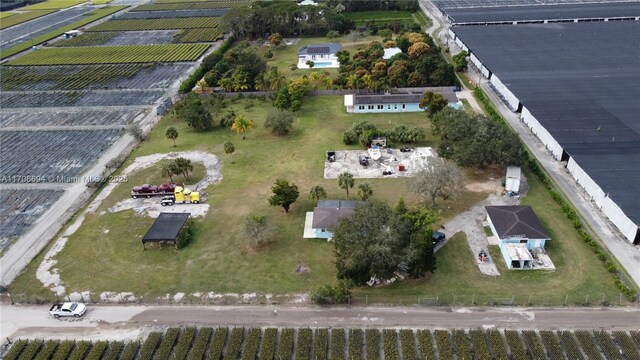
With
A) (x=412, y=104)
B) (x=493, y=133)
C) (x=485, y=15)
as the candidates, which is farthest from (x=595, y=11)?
(x=493, y=133)

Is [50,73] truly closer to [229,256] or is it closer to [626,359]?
[229,256]

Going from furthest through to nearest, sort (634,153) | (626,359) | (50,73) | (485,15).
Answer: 1. (485,15)
2. (50,73)
3. (634,153)
4. (626,359)

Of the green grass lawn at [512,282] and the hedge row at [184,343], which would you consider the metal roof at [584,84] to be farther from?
the hedge row at [184,343]

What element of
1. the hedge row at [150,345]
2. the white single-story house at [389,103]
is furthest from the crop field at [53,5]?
the hedge row at [150,345]

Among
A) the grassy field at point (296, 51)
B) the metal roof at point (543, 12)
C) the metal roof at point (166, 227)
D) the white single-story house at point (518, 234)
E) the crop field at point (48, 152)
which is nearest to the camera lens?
the white single-story house at point (518, 234)

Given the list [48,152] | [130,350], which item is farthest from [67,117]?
[130,350]

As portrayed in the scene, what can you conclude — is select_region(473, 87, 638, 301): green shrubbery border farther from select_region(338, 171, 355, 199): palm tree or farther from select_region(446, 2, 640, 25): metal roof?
select_region(446, 2, 640, 25): metal roof
